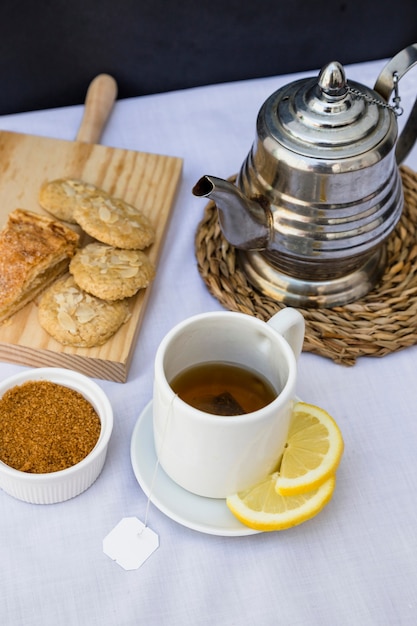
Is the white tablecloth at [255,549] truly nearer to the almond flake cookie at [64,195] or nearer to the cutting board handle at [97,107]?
the almond flake cookie at [64,195]

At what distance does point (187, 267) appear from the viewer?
0.99m

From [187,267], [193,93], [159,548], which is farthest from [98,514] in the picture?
[193,93]

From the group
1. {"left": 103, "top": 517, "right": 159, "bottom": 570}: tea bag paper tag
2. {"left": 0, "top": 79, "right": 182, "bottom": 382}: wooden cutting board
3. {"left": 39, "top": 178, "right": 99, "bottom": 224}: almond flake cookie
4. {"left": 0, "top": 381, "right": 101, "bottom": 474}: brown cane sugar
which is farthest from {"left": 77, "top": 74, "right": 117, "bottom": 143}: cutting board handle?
{"left": 103, "top": 517, "right": 159, "bottom": 570}: tea bag paper tag

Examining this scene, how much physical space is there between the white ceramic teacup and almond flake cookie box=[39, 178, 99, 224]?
0.34 meters

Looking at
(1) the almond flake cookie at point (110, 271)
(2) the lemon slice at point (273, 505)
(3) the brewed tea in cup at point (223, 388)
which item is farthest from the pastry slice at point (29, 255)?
(2) the lemon slice at point (273, 505)

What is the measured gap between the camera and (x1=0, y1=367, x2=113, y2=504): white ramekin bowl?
71 centimetres

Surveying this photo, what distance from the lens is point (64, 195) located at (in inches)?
38.5

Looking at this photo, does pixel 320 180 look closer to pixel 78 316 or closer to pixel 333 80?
pixel 333 80

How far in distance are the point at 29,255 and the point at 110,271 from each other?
98 millimetres

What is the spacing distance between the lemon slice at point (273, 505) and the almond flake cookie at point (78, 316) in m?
0.26

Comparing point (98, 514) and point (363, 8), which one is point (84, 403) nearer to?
point (98, 514)

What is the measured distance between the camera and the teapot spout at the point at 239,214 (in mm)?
778

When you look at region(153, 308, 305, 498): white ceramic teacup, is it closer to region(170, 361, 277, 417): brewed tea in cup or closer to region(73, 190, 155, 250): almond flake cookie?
region(170, 361, 277, 417): brewed tea in cup

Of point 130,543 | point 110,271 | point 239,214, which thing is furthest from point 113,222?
point 130,543
